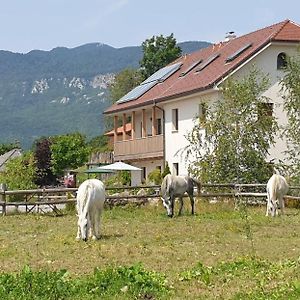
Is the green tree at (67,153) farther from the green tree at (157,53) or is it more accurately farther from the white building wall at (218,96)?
the white building wall at (218,96)

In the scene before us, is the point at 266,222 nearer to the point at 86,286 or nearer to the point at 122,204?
the point at 122,204

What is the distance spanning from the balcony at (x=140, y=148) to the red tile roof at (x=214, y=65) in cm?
212

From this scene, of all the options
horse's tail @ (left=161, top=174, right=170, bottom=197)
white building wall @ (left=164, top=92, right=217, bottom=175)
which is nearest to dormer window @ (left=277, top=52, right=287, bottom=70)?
white building wall @ (left=164, top=92, right=217, bottom=175)

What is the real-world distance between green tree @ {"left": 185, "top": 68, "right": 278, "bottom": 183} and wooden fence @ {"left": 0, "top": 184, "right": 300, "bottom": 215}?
4.61ft

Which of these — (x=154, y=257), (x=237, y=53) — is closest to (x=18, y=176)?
(x=237, y=53)

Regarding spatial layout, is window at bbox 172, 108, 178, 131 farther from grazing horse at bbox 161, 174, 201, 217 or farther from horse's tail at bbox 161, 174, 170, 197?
horse's tail at bbox 161, 174, 170, 197

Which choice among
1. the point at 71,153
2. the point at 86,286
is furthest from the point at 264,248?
the point at 71,153

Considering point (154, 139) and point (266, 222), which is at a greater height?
point (154, 139)

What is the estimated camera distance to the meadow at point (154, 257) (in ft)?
32.6

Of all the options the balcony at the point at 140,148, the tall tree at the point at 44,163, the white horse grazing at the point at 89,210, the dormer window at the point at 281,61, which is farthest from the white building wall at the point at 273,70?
the tall tree at the point at 44,163

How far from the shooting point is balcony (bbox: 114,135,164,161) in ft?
138

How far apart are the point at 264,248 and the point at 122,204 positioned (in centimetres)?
1345

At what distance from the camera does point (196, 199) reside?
2911 centimetres

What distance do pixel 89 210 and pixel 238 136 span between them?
14.2m
